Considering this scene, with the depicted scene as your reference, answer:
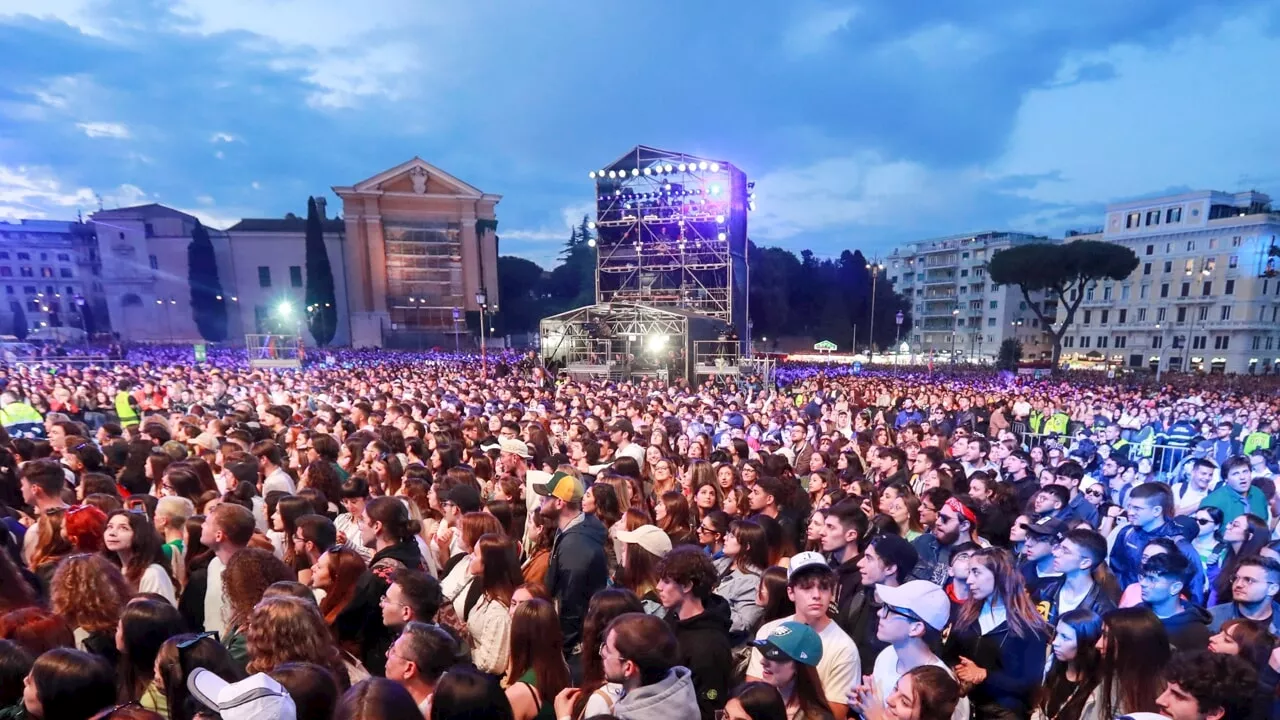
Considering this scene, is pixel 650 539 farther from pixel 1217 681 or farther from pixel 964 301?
pixel 964 301

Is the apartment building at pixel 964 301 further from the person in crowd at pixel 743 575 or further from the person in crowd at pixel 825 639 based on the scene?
the person in crowd at pixel 825 639

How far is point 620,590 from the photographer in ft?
9.39

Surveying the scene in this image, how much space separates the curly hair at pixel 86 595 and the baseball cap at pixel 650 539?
268 cm

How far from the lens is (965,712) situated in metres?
2.58

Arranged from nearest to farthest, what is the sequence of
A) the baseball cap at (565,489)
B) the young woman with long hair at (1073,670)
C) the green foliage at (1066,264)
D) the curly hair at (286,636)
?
the curly hair at (286,636) → the young woman with long hair at (1073,670) → the baseball cap at (565,489) → the green foliage at (1066,264)

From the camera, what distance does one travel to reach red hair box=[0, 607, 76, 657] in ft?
8.61

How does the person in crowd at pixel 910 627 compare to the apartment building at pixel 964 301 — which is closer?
the person in crowd at pixel 910 627

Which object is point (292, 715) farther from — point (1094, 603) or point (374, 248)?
point (374, 248)

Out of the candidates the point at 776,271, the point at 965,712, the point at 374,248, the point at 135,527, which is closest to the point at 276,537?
the point at 135,527

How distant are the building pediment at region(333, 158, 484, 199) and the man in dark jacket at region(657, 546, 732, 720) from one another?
1883 inches

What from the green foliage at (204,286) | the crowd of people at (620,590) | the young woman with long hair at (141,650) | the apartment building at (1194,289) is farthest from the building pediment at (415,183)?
the apartment building at (1194,289)

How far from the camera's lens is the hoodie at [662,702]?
217 centimetres

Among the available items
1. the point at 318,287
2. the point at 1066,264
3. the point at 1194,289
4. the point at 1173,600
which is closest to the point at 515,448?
the point at 1173,600

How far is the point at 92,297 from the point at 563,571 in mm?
86318
